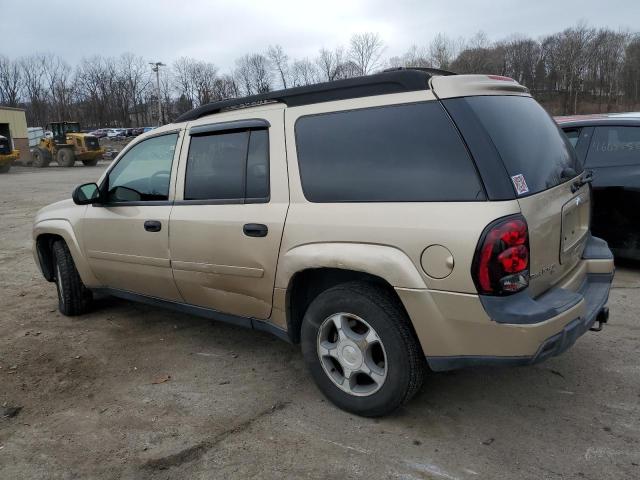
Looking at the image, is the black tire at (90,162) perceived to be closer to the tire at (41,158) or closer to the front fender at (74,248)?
the tire at (41,158)

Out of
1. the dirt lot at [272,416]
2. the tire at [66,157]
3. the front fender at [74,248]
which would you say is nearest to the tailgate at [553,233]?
the dirt lot at [272,416]

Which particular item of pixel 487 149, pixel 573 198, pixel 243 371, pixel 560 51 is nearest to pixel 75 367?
pixel 243 371

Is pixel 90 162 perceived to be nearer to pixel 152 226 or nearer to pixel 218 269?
pixel 152 226

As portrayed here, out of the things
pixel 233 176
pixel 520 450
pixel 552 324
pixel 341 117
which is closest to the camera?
pixel 552 324

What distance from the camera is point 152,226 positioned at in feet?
12.6

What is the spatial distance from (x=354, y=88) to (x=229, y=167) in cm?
104

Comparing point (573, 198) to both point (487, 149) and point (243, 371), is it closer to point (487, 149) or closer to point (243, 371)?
point (487, 149)

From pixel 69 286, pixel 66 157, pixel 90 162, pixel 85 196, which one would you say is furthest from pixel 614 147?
pixel 90 162

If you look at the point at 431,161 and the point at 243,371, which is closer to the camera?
the point at 431,161

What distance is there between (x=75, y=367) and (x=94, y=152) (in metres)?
30.9

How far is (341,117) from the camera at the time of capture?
2.98 metres

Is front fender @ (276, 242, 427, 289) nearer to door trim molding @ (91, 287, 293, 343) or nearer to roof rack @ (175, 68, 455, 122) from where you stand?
door trim molding @ (91, 287, 293, 343)

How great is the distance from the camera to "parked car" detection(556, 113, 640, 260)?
5.44 m

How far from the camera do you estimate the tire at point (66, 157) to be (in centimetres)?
3161
